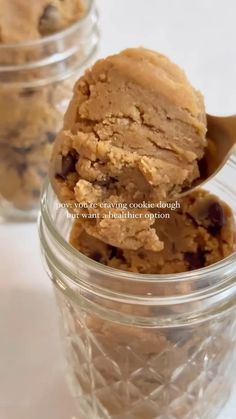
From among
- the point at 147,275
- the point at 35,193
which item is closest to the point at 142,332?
the point at 147,275

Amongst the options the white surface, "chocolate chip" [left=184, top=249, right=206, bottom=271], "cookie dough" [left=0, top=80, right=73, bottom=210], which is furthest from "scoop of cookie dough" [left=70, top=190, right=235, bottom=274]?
"cookie dough" [left=0, top=80, right=73, bottom=210]

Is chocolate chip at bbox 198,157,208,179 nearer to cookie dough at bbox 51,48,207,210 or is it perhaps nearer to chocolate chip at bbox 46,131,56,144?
cookie dough at bbox 51,48,207,210

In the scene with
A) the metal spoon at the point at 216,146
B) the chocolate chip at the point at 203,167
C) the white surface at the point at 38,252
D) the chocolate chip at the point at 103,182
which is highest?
the metal spoon at the point at 216,146

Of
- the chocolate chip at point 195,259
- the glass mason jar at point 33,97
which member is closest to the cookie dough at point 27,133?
the glass mason jar at point 33,97

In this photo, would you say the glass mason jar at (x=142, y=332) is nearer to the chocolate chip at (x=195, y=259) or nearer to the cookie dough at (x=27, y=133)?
the chocolate chip at (x=195, y=259)

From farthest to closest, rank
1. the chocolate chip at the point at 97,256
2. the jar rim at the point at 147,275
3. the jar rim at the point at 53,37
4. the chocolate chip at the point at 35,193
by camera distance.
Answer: the chocolate chip at the point at 35,193, the jar rim at the point at 53,37, the chocolate chip at the point at 97,256, the jar rim at the point at 147,275

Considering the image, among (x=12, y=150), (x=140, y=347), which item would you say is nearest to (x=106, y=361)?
(x=140, y=347)

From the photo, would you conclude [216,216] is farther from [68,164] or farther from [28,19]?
[28,19]

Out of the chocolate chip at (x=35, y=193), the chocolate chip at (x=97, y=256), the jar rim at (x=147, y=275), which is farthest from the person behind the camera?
the chocolate chip at (x=35, y=193)
